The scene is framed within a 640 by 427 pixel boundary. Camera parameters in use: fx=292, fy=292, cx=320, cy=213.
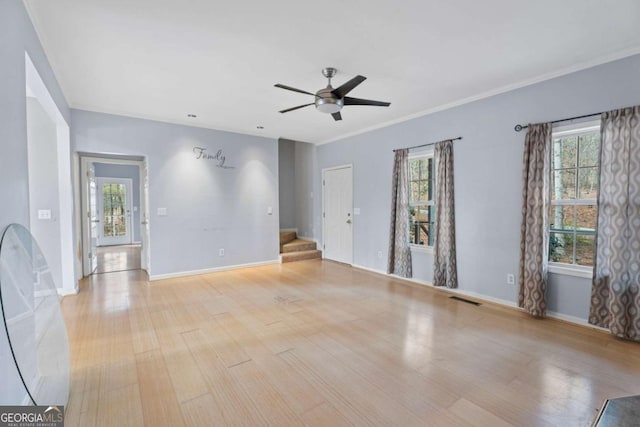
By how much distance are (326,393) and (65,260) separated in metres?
4.19

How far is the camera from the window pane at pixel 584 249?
3082mm

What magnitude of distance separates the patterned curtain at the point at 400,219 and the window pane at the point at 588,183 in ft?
7.02

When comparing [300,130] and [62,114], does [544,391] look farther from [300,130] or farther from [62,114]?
[62,114]

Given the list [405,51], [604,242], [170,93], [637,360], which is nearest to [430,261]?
[604,242]

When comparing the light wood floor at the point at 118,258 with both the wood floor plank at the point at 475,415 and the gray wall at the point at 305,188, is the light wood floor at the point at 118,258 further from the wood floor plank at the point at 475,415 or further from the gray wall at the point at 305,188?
the wood floor plank at the point at 475,415

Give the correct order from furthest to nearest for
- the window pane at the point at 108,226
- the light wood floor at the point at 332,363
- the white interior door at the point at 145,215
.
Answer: the window pane at the point at 108,226 < the white interior door at the point at 145,215 < the light wood floor at the point at 332,363

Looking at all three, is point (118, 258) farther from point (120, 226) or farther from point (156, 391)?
point (156, 391)

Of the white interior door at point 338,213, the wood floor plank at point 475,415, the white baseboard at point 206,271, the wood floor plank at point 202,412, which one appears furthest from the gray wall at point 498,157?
the wood floor plank at point 202,412

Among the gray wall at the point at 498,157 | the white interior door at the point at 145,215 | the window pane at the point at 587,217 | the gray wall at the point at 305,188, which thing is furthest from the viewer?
the gray wall at the point at 305,188

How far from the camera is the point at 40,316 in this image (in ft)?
6.31

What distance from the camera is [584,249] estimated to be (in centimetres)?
313

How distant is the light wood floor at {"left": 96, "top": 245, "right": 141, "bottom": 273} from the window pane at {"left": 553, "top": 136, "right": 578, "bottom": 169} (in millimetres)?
7010

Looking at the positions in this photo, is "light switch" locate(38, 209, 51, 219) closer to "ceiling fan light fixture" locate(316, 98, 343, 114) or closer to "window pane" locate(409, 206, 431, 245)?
"ceiling fan light fixture" locate(316, 98, 343, 114)

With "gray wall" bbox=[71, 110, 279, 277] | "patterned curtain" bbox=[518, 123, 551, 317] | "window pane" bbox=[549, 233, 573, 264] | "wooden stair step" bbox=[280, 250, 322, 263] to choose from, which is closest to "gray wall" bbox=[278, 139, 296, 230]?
"wooden stair step" bbox=[280, 250, 322, 263]
